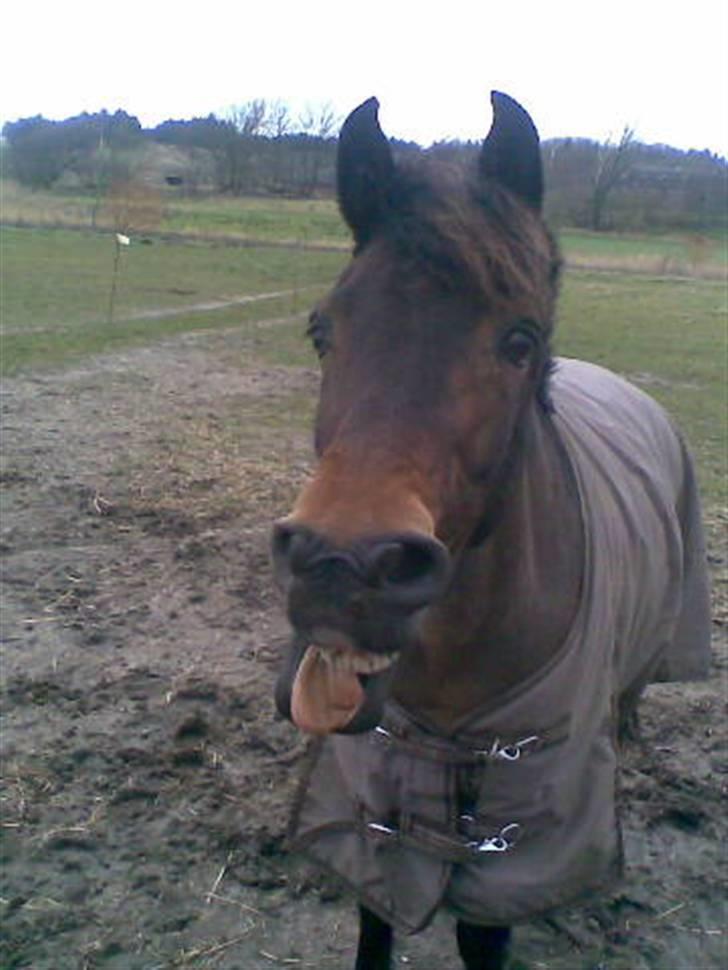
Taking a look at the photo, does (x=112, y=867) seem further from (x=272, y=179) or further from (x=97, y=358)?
(x=272, y=179)

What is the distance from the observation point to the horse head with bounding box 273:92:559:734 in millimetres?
1515

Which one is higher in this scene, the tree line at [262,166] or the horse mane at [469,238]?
the tree line at [262,166]

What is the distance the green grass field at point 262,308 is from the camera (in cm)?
1187

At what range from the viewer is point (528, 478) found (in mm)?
2250

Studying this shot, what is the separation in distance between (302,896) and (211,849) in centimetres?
37

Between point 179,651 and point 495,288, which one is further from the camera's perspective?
point 179,651

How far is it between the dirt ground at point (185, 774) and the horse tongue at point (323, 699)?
1472 millimetres

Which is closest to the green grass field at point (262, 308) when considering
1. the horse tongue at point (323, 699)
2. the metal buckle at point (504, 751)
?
the metal buckle at point (504, 751)

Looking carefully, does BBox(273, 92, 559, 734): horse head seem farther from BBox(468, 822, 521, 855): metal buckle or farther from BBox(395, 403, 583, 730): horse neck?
BBox(468, 822, 521, 855): metal buckle

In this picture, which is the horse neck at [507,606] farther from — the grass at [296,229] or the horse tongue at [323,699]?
the grass at [296,229]

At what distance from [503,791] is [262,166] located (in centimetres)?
4376

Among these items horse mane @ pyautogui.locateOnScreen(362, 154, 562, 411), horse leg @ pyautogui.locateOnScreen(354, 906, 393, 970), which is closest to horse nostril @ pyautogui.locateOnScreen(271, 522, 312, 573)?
horse mane @ pyautogui.locateOnScreen(362, 154, 562, 411)

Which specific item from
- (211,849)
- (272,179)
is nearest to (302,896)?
(211,849)

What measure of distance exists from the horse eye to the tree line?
35.0 metres
